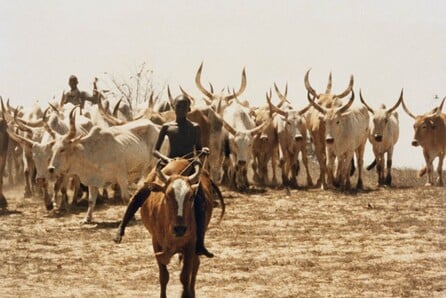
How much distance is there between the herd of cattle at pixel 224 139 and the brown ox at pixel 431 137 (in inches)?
0.9

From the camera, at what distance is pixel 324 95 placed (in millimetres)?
21625

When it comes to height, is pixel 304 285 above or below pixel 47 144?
below

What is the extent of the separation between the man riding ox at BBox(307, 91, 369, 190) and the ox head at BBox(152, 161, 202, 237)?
1182 centimetres

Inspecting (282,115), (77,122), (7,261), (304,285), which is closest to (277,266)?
(304,285)

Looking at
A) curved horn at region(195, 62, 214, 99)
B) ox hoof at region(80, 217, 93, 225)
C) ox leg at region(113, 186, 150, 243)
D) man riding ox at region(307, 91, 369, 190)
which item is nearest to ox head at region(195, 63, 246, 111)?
curved horn at region(195, 62, 214, 99)

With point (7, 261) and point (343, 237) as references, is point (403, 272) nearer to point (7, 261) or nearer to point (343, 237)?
point (343, 237)

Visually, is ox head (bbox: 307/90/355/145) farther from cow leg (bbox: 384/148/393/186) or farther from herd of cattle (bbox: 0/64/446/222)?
cow leg (bbox: 384/148/393/186)

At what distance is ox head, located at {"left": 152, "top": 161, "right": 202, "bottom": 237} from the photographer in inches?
305

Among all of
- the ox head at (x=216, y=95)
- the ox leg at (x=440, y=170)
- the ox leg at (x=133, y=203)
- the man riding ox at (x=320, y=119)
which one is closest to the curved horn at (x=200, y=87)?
the ox head at (x=216, y=95)

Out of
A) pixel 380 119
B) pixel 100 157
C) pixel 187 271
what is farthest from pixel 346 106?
pixel 187 271

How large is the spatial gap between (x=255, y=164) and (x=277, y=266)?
1166 cm

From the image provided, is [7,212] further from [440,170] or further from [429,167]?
[440,170]

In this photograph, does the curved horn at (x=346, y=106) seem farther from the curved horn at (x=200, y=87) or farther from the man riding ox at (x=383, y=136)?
the curved horn at (x=200, y=87)

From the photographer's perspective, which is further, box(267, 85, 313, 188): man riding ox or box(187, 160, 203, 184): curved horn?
box(267, 85, 313, 188): man riding ox
